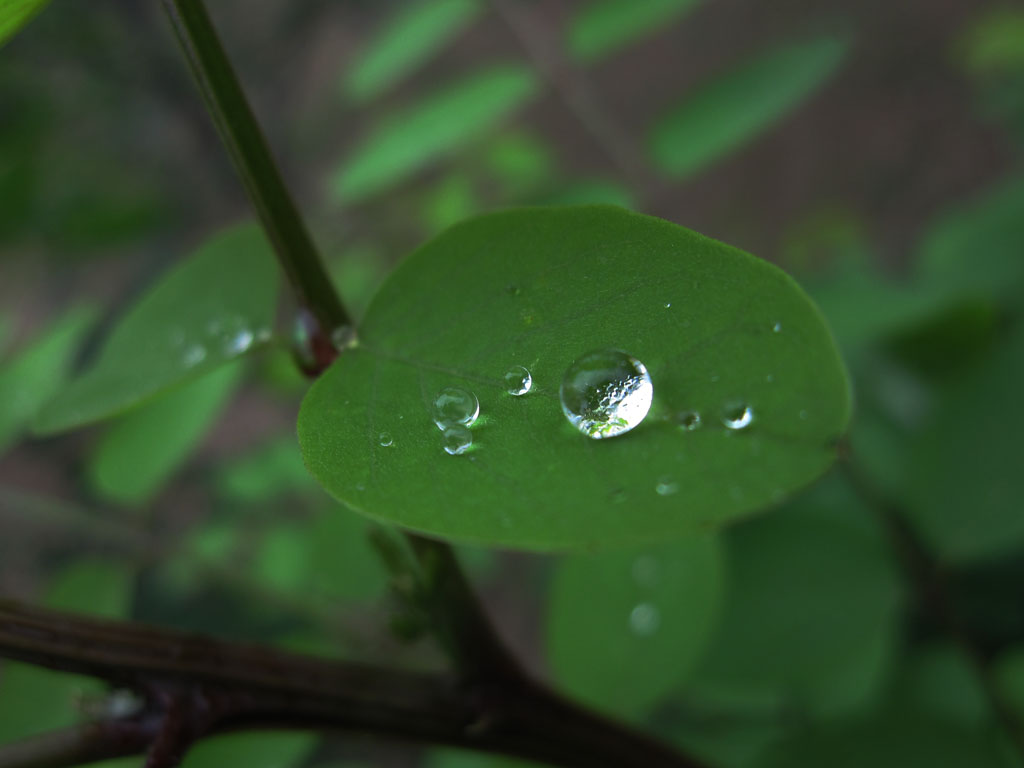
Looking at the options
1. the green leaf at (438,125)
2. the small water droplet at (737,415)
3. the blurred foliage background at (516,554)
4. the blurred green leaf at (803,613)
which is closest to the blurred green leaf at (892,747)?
the blurred foliage background at (516,554)

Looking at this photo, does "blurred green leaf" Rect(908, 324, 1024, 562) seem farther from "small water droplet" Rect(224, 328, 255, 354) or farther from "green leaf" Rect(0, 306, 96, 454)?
"green leaf" Rect(0, 306, 96, 454)

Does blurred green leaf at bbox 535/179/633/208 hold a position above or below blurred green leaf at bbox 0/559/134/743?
below

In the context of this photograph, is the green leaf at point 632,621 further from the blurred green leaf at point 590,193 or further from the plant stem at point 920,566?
the blurred green leaf at point 590,193

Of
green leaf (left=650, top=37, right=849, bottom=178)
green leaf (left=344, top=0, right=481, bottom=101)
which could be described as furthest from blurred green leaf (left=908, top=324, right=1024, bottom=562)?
green leaf (left=344, top=0, right=481, bottom=101)

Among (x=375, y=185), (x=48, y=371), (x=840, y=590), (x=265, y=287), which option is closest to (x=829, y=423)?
(x=265, y=287)

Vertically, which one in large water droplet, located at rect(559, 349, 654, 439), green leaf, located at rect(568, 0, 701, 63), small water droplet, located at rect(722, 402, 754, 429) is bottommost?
green leaf, located at rect(568, 0, 701, 63)

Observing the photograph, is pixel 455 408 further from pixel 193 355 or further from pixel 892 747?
pixel 892 747
